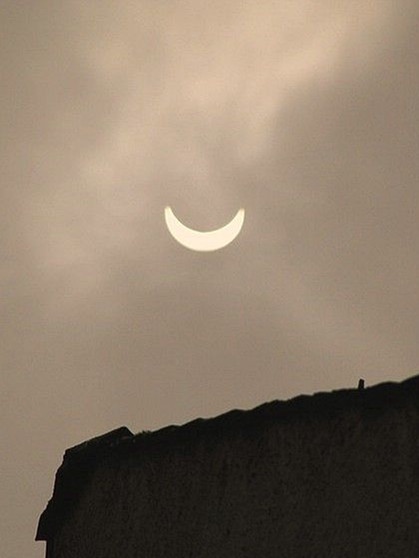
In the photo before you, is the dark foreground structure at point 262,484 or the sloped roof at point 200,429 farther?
the sloped roof at point 200,429

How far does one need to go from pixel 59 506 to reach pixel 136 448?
147 centimetres

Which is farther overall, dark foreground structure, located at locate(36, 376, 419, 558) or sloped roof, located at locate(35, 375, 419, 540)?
sloped roof, located at locate(35, 375, 419, 540)

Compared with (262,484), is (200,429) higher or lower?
higher

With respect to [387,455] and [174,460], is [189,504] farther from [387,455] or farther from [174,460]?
[387,455]

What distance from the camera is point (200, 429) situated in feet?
31.9

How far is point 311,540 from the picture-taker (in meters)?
8.49

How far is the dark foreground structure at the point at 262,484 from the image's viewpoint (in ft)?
26.8

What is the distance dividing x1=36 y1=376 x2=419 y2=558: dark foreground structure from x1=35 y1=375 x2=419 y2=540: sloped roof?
0.04 ft

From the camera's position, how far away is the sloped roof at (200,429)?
835 centimetres

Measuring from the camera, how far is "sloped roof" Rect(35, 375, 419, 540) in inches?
329

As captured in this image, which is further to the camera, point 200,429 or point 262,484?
point 200,429

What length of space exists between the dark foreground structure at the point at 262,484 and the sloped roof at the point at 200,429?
0.01 m

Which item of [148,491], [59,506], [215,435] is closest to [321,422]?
[215,435]

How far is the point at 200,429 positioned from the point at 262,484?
0.97 meters
